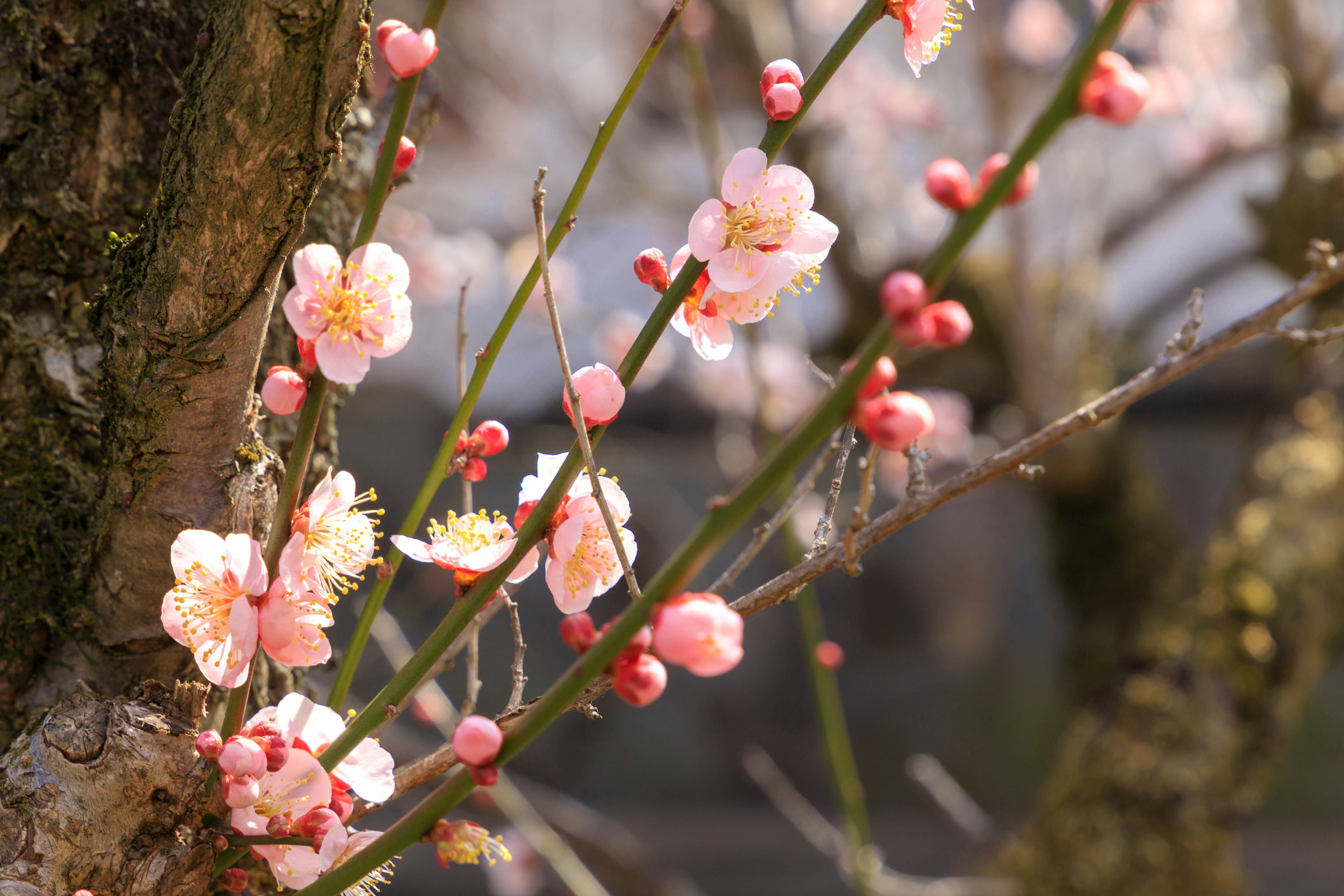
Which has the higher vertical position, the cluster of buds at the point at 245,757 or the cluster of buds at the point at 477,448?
the cluster of buds at the point at 477,448

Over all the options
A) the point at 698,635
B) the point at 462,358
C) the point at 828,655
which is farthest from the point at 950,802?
the point at 698,635

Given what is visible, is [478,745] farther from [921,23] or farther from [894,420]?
[921,23]

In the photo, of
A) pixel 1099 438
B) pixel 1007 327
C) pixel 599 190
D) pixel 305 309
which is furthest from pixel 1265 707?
pixel 599 190

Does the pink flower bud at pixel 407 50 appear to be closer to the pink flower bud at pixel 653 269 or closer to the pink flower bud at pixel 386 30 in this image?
the pink flower bud at pixel 386 30

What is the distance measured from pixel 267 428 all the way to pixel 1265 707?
1.42 metres

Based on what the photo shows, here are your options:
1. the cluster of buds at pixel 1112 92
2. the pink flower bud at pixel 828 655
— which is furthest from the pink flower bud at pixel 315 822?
the pink flower bud at pixel 828 655

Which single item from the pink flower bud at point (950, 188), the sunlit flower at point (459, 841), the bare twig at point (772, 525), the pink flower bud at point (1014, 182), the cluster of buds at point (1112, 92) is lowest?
the sunlit flower at point (459, 841)

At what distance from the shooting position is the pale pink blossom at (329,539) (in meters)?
0.36

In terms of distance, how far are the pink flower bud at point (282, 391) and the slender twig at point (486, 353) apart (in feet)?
0.19

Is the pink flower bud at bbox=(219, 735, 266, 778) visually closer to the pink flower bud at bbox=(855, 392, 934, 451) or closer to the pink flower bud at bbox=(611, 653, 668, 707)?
the pink flower bud at bbox=(611, 653, 668, 707)

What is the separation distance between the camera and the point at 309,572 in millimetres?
368

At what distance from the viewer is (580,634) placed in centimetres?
30

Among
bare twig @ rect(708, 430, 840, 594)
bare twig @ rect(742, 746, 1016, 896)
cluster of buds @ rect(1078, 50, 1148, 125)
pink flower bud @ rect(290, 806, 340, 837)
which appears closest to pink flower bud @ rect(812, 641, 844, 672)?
bare twig @ rect(742, 746, 1016, 896)

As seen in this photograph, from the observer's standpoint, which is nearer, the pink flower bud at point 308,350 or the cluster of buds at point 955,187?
the cluster of buds at point 955,187
